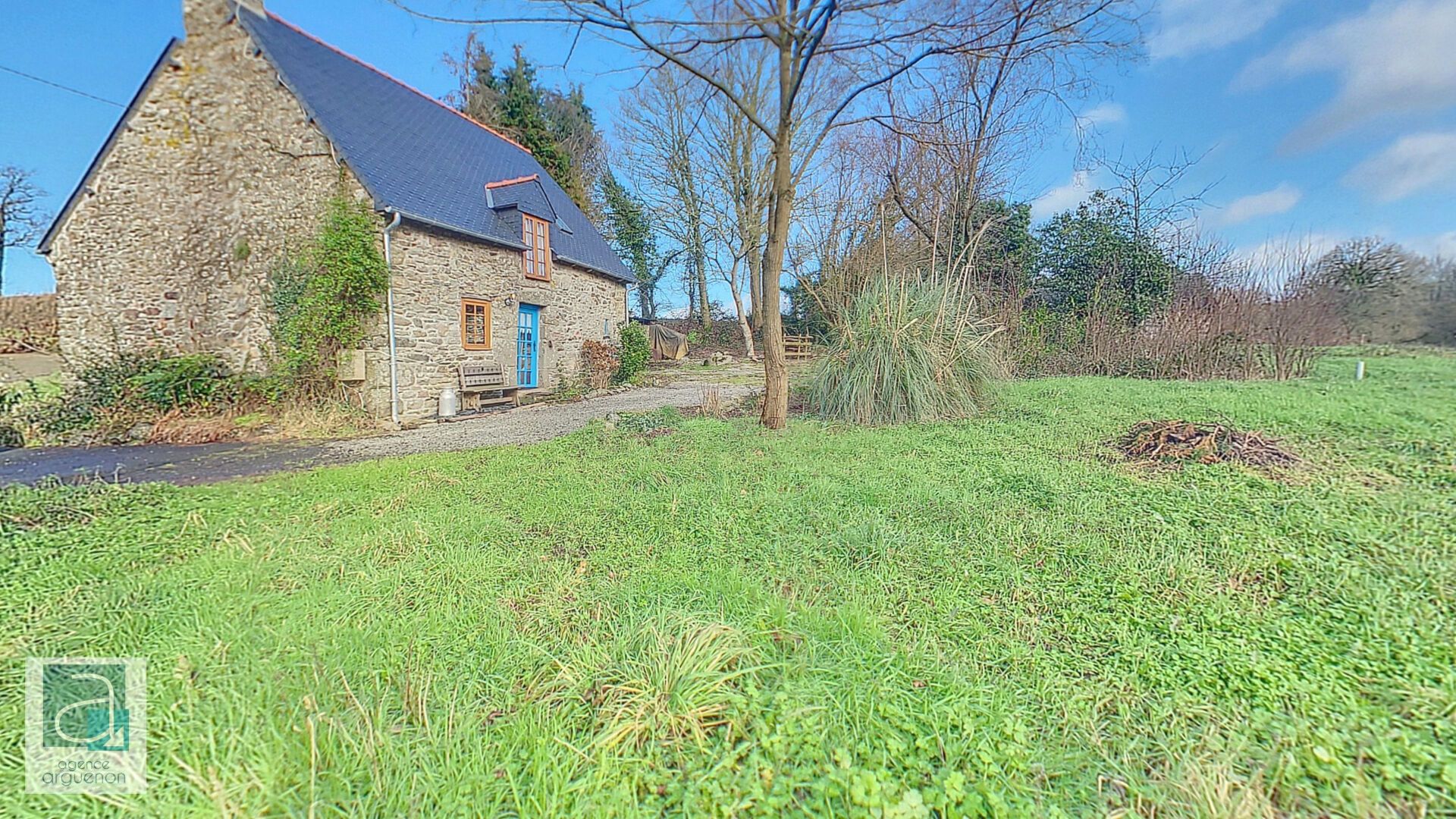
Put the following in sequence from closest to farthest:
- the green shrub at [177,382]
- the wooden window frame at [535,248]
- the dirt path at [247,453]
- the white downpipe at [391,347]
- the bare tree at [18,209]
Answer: the dirt path at [247,453] < the green shrub at [177,382] < the white downpipe at [391,347] < the wooden window frame at [535,248] < the bare tree at [18,209]

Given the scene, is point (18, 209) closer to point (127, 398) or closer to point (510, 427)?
point (127, 398)

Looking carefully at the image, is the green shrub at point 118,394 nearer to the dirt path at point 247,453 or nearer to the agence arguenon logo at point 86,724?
the dirt path at point 247,453

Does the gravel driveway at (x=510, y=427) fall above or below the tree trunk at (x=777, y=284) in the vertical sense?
below

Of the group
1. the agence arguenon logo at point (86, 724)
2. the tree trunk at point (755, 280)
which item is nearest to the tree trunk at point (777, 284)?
the agence arguenon logo at point (86, 724)

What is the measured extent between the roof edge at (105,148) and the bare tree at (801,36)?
7538mm

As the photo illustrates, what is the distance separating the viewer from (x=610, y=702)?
1544mm

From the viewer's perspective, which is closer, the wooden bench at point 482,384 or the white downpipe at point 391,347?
the white downpipe at point 391,347

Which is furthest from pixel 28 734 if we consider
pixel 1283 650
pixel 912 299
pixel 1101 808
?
pixel 912 299

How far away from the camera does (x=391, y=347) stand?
309 inches

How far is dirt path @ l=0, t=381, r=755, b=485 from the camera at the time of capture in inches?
188

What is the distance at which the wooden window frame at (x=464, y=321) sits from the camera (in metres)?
9.03

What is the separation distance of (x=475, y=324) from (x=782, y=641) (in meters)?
9.13

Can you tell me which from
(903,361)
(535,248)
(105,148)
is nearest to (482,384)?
(535,248)

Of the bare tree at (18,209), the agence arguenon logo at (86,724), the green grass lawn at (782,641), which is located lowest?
the agence arguenon logo at (86,724)
